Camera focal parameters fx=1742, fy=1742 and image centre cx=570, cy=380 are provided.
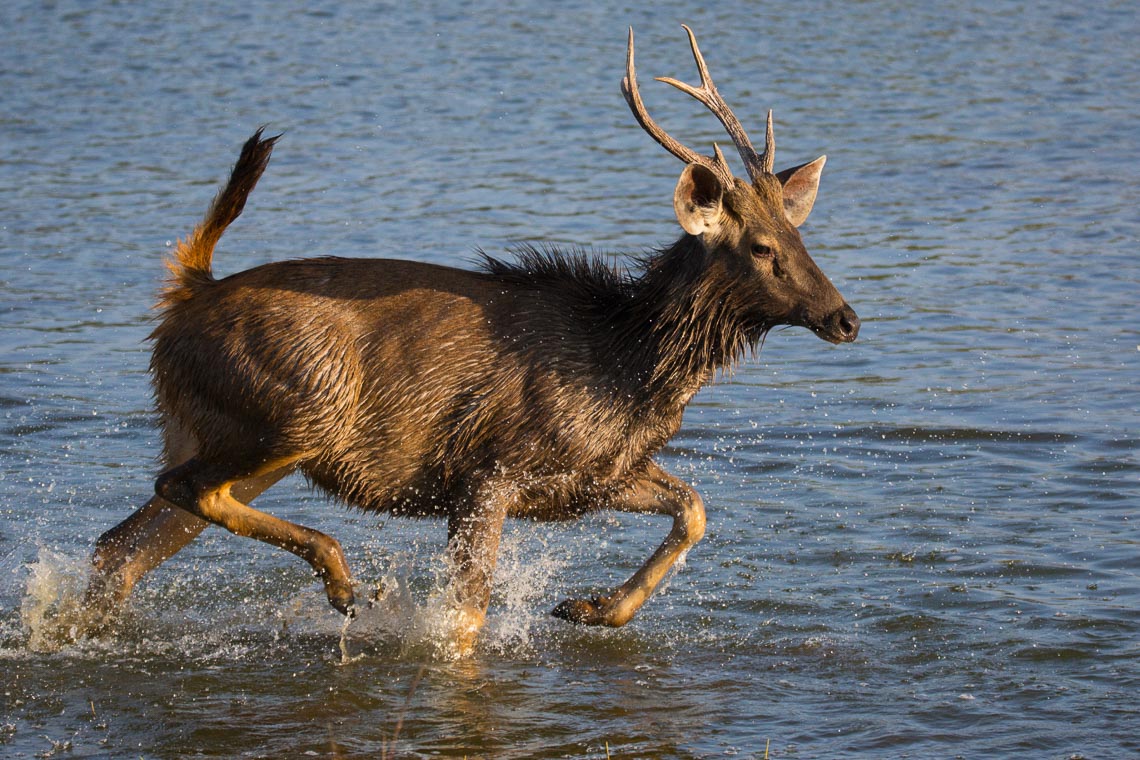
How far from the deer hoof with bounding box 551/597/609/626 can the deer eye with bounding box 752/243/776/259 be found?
146 centimetres

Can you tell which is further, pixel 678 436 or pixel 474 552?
pixel 678 436

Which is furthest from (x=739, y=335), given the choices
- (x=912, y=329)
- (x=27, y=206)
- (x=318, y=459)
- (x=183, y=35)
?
(x=183, y=35)

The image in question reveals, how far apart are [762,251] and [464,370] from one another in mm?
1187

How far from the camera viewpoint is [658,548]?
6820 millimetres

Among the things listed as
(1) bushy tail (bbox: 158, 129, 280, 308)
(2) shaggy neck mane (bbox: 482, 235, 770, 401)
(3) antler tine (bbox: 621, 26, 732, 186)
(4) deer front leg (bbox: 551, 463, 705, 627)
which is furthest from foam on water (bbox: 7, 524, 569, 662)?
(3) antler tine (bbox: 621, 26, 732, 186)

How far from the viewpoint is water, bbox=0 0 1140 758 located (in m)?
6.08

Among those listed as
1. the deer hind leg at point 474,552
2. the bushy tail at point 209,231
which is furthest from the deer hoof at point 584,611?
the bushy tail at point 209,231

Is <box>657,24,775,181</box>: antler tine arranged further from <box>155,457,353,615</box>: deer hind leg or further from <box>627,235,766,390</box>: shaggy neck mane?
<box>155,457,353,615</box>: deer hind leg

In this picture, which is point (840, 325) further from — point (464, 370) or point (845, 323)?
point (464, 370)

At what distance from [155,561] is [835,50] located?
49.1 feet

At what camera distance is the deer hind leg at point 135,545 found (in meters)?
6.91

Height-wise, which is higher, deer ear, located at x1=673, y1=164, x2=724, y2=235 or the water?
deer ear, located at x1=673, y1=164, x2=724, y2=235

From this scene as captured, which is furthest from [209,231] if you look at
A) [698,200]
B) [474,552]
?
[698,200]

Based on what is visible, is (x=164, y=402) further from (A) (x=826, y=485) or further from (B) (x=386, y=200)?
(B) (x=386, y=200)
